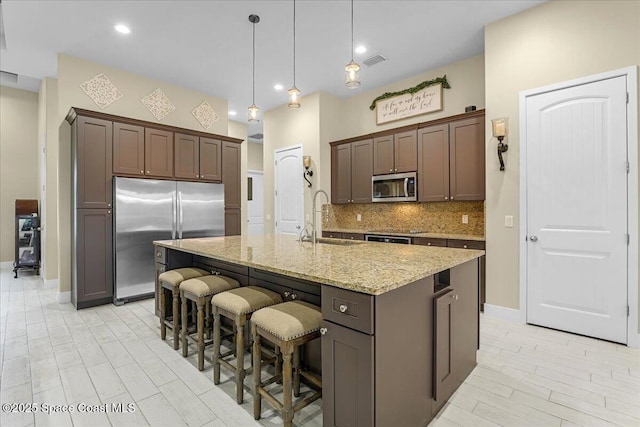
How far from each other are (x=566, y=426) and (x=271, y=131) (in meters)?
6.08

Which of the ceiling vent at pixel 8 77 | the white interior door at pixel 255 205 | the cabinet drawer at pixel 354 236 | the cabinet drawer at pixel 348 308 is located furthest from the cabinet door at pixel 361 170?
the ceiling vent at pixel 8 77

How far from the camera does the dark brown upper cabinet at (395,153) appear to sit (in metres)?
4.55

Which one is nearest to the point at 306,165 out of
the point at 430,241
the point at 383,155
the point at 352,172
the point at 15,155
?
the point at 352,172

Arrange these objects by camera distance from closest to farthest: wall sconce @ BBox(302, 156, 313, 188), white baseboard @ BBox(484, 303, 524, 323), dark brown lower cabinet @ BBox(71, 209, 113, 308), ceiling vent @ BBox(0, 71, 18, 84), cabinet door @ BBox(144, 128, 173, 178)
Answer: white baseboard @ BBox(484, 303, 524, 323), dark brown lower cabinet @ BBox(71, 209, 113, 308), cabinet door @ BBox(144, 128, 173, 178), ceiling vent @ BBox(0, 71, 18, 84), wall sconce @ BBox(302, 156, 313, 188)

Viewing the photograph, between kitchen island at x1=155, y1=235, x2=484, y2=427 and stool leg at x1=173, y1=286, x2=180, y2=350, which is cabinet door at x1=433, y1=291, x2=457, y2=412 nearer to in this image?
kitchen island at x1=155, y1=235, x2=484, y2=427

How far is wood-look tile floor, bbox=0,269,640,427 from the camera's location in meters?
1.83

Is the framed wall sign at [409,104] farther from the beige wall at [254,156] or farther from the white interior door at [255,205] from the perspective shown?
the beige wall at [254,156]

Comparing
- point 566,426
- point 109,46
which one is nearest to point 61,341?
point 109,46

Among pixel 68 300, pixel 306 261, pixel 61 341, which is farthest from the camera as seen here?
pixel 68 300

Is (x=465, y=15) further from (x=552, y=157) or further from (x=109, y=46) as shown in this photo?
(x=109, y=46)

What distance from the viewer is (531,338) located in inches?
116

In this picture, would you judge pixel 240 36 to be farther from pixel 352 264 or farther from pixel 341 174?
pixel 352 264

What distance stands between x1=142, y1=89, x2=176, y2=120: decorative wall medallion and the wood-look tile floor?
3230mm

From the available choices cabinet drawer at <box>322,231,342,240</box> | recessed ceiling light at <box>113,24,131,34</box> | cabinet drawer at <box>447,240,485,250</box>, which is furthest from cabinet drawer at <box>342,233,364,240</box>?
recessed ceiling light at <box>113,24,131,34</box>
